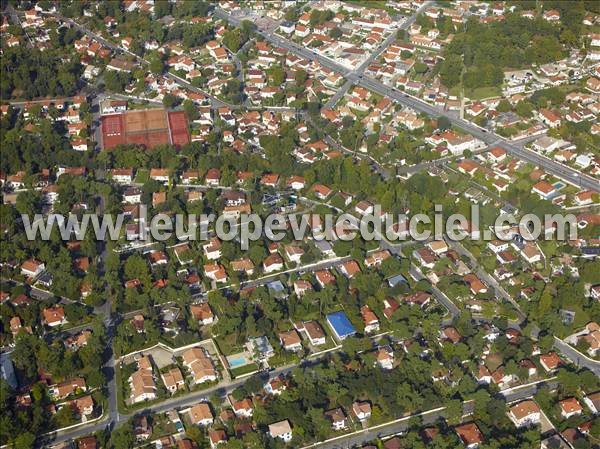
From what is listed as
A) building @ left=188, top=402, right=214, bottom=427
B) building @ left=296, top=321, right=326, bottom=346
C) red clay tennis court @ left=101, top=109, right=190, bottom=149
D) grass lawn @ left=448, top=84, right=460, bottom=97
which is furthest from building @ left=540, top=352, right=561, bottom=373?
red clay tennis court @ left=101, top=109, right=190, bottom=149

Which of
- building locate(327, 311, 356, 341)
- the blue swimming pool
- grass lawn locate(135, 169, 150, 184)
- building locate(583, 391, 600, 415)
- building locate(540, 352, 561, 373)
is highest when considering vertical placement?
the blue swimming pool

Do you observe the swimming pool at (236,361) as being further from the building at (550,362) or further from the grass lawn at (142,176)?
the grass lawn at (142,176)

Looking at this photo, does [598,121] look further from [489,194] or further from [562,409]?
[562,409]

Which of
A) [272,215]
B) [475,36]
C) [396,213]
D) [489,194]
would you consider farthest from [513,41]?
[272,215]

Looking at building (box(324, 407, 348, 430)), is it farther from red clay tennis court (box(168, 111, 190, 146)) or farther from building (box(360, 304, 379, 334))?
red clay tennis court (box(168, 111, 190, 146))

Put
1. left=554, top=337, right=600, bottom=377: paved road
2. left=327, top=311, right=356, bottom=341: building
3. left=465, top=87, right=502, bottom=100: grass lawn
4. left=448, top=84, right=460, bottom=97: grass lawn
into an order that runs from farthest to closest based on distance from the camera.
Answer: left=448, top=84, right=460, bottom=97: grass lawn
left=465, top=87, right=502, bottom=100: grass lawn
left=327, top=311, right=356, bottom=341: building
left=554, top=337, right=600, bottom=377: paved road
